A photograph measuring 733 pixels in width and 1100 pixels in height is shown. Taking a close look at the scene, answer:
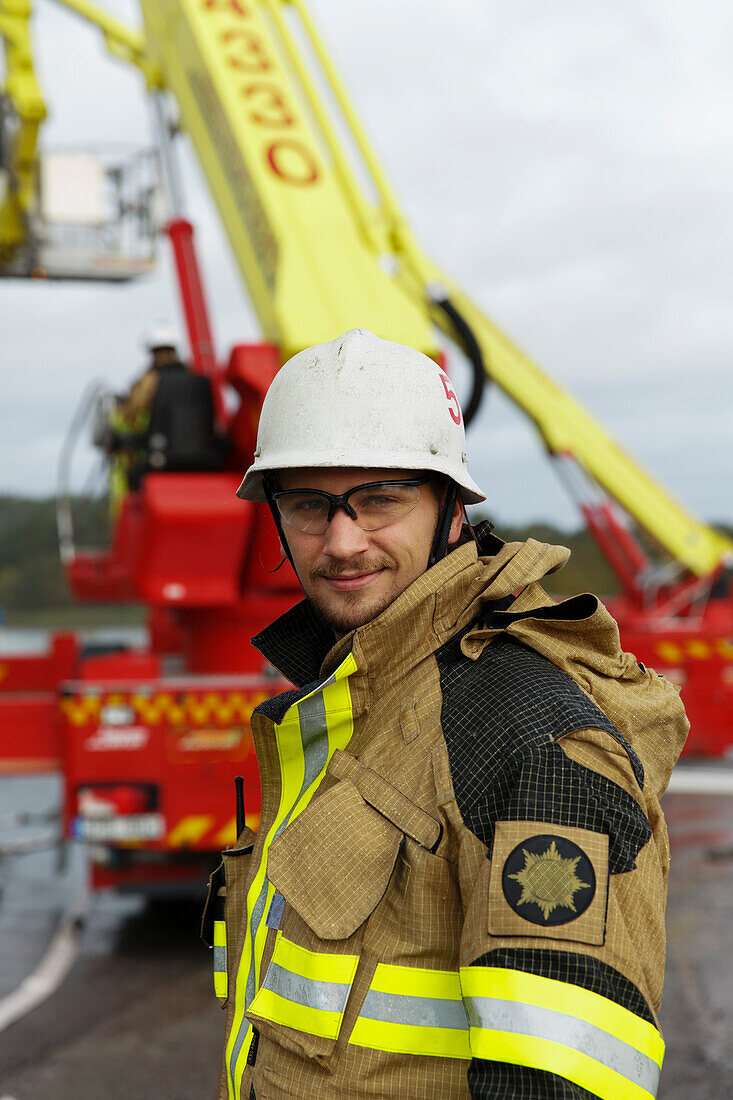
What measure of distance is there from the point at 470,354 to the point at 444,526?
12.4ft

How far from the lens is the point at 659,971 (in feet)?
4.07

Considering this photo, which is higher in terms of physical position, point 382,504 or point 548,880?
point 382,504

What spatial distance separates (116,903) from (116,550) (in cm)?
220

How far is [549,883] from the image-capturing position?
3.87ft

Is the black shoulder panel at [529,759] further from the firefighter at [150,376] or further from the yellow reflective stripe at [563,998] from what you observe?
the firefighter at [150,376]

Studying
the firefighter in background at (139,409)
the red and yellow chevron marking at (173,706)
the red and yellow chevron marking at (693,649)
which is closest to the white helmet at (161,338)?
the firefighter in background at (139,409)

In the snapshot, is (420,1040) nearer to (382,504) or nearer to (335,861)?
(335,861)

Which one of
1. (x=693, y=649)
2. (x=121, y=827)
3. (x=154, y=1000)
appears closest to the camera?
(x=154, y=1000)

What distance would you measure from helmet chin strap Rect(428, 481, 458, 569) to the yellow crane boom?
2969mm

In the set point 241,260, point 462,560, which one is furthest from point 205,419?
point 462,560

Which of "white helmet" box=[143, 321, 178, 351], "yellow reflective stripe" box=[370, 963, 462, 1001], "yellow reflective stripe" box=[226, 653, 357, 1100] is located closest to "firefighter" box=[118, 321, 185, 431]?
"white helmet" box=[143, 321, 178, 351]

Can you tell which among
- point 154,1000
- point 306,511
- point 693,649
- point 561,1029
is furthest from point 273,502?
point 693,649

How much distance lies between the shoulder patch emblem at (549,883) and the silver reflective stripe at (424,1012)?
18 centimetres

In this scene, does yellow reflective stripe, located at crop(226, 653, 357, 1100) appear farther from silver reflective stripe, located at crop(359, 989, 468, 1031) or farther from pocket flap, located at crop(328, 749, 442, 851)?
silver reflective stripe, located at crop(359, 989, 468, 1031)
